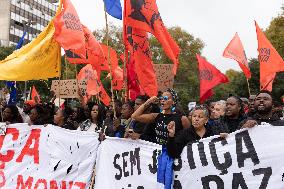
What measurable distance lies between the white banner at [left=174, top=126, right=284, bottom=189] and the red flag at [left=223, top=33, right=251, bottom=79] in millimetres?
6156

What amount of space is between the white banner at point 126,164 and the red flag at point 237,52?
5.71 meters

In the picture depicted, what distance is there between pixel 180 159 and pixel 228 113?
3.92 ft

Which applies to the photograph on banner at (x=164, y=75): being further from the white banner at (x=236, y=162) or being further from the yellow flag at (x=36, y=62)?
the white banner at (x=236, y=162)

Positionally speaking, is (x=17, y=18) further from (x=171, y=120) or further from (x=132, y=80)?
(x=171, y=120)

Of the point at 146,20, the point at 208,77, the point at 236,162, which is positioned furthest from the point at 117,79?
the point at 236,162

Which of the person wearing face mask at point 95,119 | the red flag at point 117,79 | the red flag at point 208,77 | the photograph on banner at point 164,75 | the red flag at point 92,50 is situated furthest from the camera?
the red flag at point 117,79

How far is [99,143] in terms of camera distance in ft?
20.1

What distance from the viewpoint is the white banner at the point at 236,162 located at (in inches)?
178

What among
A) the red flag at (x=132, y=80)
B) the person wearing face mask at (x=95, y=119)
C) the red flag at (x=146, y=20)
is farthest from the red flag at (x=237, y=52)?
the person wearing face mask at (x=95, y=119)

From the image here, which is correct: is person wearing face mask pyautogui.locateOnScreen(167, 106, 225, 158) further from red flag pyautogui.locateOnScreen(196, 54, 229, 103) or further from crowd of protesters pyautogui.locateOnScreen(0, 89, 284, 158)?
red flag pyautogui.locateOnScreen(196, 54, 229, 103)

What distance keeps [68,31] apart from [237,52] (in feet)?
16.1

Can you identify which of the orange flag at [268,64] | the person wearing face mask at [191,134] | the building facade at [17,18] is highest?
the building facade at [17,18]

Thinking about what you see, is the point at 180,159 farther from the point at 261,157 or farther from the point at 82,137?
the point at 82,137

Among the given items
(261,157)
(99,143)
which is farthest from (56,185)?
(261,157)
